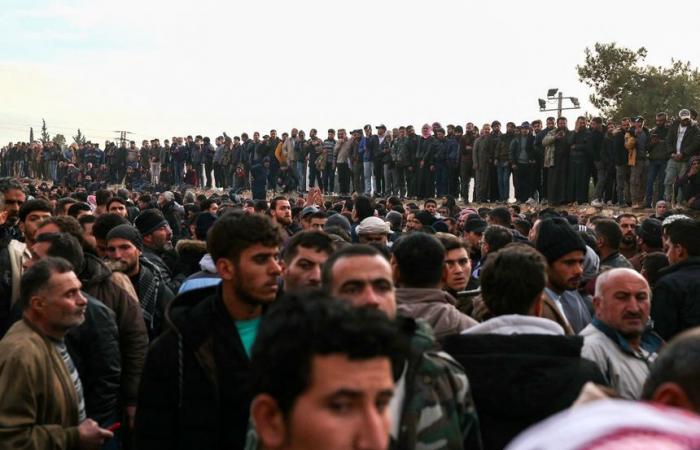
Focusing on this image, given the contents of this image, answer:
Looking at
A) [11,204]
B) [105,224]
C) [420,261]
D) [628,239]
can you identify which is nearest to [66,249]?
[105,224]

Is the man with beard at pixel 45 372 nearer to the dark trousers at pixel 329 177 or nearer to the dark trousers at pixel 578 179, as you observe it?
the dark trousers at pixel 578 179

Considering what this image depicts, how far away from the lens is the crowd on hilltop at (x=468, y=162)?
62.8 feet

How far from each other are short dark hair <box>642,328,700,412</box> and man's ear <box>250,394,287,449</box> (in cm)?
87

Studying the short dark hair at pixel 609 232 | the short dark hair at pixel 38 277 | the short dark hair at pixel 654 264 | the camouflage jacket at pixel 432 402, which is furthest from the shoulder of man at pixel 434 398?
the short dark hair at pixel 609 232

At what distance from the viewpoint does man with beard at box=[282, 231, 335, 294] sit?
4320 millimetres

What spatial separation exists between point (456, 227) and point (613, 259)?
533cm

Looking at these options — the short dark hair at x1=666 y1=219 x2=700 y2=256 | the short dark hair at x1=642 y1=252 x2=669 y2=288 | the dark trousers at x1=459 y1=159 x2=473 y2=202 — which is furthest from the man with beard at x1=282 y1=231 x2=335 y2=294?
the dark trousers at x1=459 y1=159 x2=473 y2=202

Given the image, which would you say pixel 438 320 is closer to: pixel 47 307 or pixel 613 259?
pixel 47 307

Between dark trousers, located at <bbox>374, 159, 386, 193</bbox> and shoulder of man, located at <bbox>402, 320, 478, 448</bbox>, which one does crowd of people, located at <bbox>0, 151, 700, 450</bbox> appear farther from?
dark trousers, located at <bbox>374, 159, 386, 193</bbox>

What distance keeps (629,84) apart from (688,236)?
124ft

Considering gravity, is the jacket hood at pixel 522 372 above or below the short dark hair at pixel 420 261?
below

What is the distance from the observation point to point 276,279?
11.8 feet

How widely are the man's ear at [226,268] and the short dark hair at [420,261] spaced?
1002 millimetres

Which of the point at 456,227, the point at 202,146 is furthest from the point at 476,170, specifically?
the point at 202,146
